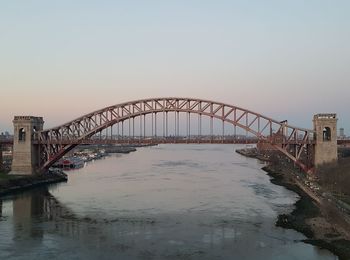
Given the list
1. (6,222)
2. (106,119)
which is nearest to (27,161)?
(106,119)

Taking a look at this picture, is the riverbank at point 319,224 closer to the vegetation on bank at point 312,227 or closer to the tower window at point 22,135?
the vegetation on bank at point 312,227

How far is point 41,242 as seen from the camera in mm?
25266

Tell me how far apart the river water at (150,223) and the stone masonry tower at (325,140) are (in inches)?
232

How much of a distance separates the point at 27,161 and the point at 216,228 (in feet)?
99.5

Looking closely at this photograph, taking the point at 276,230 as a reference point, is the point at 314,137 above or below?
above

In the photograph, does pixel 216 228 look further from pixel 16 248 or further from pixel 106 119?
pixel 106 119

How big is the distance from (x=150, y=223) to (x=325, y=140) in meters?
26.7

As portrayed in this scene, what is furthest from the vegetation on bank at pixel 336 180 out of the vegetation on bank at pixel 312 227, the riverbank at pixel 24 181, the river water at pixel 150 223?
the riverbank at pixel 24 181

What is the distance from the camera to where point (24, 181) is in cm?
4753

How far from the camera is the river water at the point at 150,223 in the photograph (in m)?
23.6

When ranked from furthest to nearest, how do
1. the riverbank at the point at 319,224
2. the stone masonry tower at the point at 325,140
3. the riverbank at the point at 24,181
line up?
the stone masonry tower at the point at 325,140
the riverbank at the point at 24,181
the riverbank at the point at 319,224

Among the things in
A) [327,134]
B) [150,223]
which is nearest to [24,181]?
[150,223]

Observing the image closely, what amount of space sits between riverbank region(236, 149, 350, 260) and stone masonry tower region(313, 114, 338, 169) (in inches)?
368

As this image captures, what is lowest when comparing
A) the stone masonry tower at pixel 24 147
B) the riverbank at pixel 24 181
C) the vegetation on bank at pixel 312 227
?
the vegetation on bank at pixel 312 227
